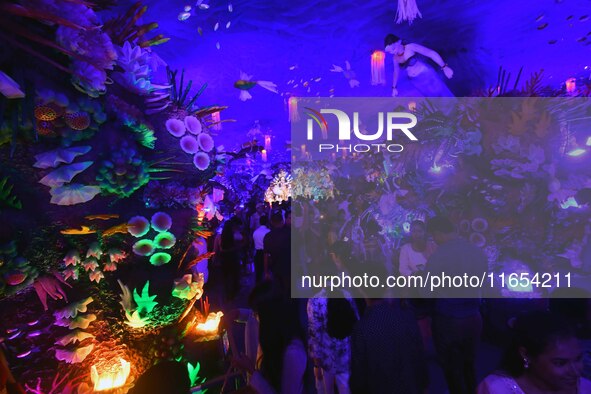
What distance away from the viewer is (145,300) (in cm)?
275

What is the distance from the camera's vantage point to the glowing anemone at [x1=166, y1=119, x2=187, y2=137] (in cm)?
294

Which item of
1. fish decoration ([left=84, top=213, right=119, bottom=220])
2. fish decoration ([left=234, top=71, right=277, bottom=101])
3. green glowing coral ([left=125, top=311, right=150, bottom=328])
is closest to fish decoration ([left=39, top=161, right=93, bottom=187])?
fish decoration ([left=84, top=213, right=119, bottom=220])

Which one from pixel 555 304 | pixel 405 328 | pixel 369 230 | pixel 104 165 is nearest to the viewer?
pixel 405 328

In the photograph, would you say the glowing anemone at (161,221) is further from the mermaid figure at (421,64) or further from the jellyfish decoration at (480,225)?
the mermaid figure at (421,64)

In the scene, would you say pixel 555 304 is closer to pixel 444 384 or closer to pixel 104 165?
pixel 444 384

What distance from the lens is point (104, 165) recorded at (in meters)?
2.50

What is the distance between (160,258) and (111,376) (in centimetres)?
103

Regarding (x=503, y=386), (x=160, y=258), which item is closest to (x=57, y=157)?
(x=160, y=258)

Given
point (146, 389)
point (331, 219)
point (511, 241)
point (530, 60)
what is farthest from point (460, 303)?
point (530, 60)

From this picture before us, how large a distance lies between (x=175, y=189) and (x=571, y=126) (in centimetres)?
681

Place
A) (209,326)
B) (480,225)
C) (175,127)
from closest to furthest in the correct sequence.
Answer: (175,127) < (209,326) < (480,225)

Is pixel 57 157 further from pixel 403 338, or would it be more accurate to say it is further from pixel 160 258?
pixel 403 338

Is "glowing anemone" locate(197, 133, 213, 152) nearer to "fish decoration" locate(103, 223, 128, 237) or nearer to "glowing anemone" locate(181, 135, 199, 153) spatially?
"glowing anemone" locate(181, 135, 199, 153)

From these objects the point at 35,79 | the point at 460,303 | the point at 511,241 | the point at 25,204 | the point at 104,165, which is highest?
the point at 35,79
